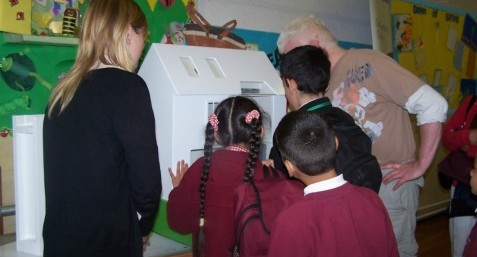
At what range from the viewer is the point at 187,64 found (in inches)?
64.6

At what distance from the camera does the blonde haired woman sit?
1.06 m

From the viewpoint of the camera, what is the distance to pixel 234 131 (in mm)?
1318

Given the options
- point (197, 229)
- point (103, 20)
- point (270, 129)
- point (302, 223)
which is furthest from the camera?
point (270, 129)

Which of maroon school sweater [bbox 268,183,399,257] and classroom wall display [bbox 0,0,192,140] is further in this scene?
classroom wall display [bbox 0,0,192,140]

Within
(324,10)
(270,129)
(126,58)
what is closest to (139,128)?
(126,58)

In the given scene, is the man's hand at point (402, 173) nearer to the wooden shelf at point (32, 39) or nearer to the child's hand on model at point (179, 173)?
the child's hand on model at point (179, 173)

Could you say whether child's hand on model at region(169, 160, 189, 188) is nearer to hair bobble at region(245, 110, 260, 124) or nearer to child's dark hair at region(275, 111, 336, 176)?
hair bobble at region(245, 110, 260, 124)

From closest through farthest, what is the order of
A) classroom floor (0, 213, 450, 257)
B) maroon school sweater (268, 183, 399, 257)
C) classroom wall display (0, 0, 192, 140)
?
maroon school sweater (268, 183, 399, 257) → classroom wall display (0, 0, 192, 140) → classroom floor (0, 213, 450, 257)

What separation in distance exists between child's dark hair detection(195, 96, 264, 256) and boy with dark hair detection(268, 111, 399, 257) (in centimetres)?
17

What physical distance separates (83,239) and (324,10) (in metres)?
2.28

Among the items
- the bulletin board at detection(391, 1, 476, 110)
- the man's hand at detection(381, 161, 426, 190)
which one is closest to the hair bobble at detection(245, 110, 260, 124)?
the man's hand at detection(381, 161, 426, 190)

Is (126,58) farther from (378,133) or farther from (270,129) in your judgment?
(378,133)

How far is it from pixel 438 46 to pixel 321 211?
3171 mm

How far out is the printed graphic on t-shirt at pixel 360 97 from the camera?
1.68 meters
